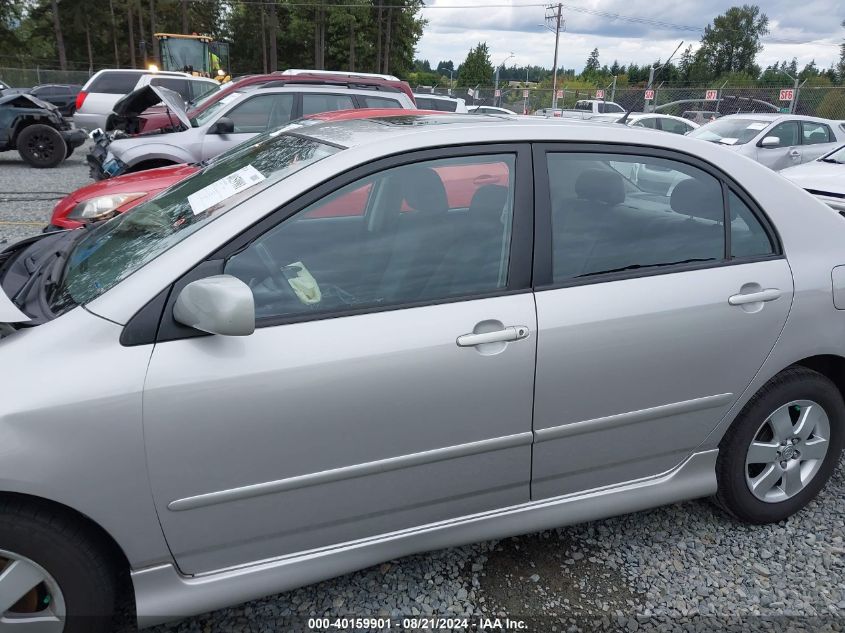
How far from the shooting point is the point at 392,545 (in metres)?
2.13

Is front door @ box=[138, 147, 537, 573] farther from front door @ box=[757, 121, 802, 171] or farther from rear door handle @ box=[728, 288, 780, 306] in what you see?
front door @ box=[757, 121, 802, 171]

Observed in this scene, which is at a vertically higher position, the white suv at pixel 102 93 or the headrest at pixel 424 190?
the white suv at pixel 102 93

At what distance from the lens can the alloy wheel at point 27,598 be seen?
1712 millimetres

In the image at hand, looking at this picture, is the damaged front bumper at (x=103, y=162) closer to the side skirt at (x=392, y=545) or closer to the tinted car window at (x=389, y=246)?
the tinted car window at (x=389, y=246)

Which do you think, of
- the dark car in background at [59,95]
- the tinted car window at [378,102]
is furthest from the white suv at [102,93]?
the tinted car window at [378,102]

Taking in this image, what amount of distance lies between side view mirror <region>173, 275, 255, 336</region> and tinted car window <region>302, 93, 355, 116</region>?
286 inches

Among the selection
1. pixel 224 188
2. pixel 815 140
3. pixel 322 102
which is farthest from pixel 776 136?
pixel 224 188

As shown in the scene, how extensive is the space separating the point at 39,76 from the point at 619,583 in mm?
41358

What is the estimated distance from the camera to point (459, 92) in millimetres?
33125

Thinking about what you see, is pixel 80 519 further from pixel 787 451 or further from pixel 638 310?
pixel 787 451

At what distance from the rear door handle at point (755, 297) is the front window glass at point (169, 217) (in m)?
1.55

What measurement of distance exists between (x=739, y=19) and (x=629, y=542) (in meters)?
95.0

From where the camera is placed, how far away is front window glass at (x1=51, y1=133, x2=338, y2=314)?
77.9 inches

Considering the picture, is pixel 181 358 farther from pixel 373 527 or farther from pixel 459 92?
pixel 459 92
